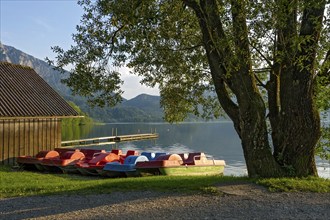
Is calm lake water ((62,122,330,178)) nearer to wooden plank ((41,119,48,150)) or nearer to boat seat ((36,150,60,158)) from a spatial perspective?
boat seat ((36,150,60,158))

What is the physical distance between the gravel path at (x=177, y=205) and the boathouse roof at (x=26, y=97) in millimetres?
12179

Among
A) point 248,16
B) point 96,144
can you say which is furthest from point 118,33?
point 96,144

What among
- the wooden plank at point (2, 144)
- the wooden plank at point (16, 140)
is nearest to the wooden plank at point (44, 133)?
the wooden plank at point (16, 140)

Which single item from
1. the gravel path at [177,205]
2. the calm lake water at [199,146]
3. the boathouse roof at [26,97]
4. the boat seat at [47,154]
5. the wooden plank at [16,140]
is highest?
the boathouse roof at [26,97]

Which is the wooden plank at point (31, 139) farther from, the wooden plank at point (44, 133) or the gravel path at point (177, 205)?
the gravel path at point (177, 205)

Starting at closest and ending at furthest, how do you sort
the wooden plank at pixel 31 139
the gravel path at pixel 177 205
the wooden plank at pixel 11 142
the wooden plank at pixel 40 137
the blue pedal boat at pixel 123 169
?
1. the gravel path at pixel 177 205
2. the blue pedal boat at pixel 123 169
3. the wooden plank at pixel 11 142
4. the wooden plank at pixel 31 139
5. the wooden plank at pixel 40 137

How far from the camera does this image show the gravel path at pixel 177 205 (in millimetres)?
8414

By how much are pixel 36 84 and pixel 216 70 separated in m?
17.5

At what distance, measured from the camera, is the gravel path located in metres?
8.41

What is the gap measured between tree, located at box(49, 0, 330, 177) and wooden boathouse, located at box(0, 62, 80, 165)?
10.1 m

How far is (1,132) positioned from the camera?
71.0 ft

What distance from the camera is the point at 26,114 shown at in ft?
73.5

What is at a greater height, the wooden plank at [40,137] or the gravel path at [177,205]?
the wooden plank at [40,137]

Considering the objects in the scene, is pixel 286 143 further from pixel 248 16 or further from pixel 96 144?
pixel 96 144
